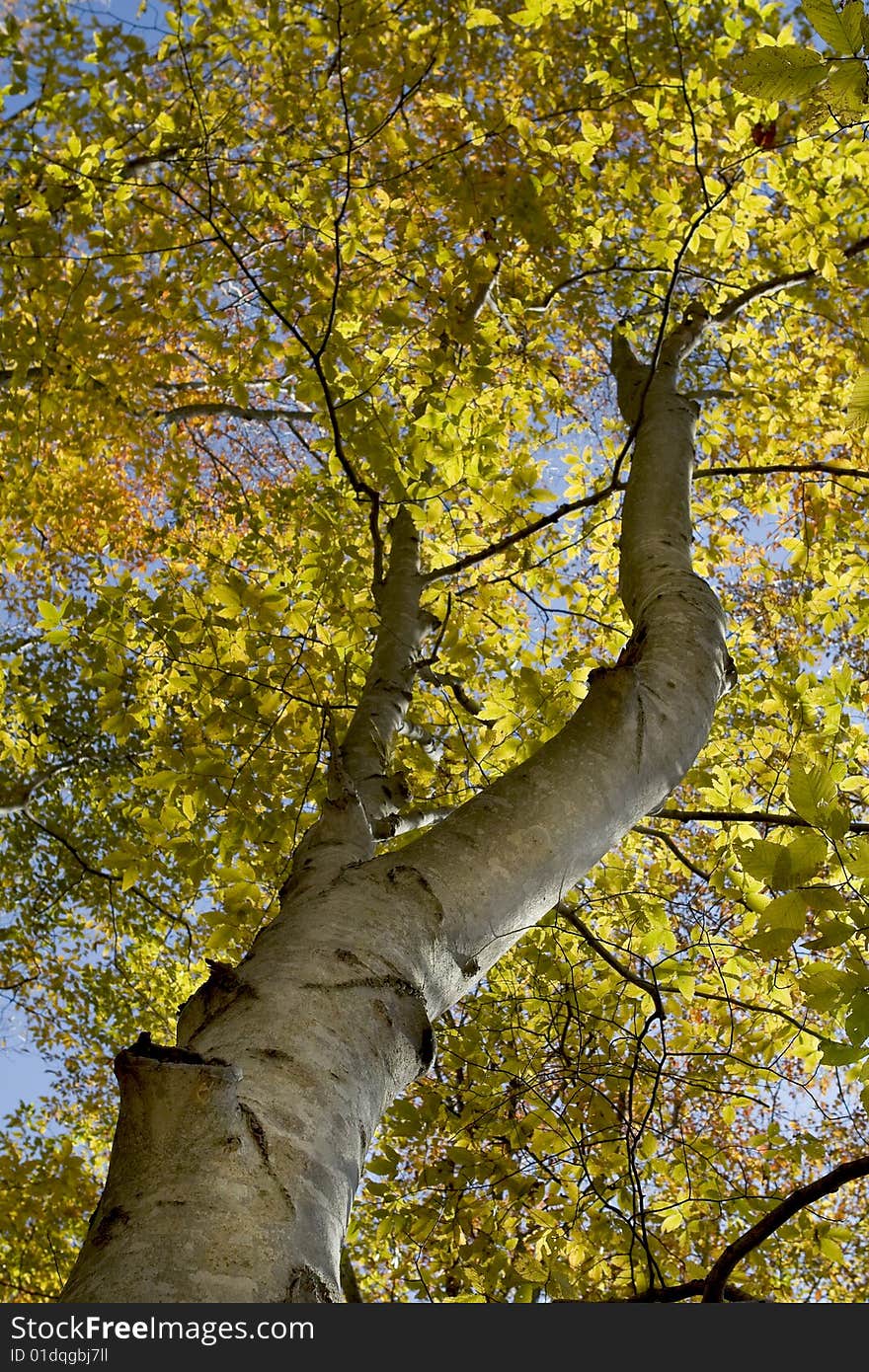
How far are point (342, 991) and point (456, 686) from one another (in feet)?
10.1

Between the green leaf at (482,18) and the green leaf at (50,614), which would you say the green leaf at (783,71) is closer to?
the green leaf at (50,614)

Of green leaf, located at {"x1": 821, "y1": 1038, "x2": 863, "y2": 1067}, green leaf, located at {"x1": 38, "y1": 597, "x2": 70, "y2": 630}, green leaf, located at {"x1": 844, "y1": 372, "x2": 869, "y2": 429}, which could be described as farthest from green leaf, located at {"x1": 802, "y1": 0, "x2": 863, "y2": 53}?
green leaf, located at {"x1": 38, "y1": 597, "x2": 70, "y2": 630}

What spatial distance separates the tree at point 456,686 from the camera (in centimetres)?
142

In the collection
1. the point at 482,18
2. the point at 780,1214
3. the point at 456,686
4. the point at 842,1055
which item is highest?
the point at 482,18

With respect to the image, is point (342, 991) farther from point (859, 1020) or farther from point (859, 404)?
point (859, 404)

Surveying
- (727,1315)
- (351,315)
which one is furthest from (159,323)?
(727,1315)

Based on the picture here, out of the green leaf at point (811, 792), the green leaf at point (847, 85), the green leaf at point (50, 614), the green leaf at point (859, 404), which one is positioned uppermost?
the green leaf at point (50, 614)

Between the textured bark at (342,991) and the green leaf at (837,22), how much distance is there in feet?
3.88

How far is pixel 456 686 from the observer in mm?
4355

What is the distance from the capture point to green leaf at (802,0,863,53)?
119 centimetres

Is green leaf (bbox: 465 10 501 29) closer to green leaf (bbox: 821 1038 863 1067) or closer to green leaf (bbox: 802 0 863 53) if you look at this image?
green leaf (bbox: 802 0 863 53)

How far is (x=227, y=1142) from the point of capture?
3.49 ft

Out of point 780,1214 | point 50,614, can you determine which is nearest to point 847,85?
point 780,1214

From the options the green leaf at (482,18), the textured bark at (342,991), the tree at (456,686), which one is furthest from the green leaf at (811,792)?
the green leaf at (482,18)
